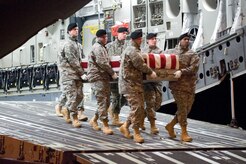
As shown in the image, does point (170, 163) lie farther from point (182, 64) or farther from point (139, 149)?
point (182, 64)

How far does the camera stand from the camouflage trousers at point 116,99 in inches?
385

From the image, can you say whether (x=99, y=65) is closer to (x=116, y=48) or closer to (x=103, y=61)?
(x=103, y=61)

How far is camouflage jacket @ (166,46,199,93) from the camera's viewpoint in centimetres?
819

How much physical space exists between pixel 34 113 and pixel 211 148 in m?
4.56

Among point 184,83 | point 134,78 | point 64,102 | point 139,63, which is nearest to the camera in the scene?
point 139,63

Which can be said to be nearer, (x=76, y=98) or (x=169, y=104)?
(x=76, y=98)

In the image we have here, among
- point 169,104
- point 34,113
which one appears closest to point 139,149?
point 34,113

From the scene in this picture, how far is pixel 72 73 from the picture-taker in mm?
→ 9219

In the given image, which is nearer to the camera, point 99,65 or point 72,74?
point 99,65

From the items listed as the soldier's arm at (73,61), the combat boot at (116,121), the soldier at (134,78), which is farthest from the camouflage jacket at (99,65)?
the combat boot at (116,121)

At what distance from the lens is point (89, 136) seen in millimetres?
8336

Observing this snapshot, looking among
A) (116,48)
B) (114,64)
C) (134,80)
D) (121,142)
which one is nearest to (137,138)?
(121,142)

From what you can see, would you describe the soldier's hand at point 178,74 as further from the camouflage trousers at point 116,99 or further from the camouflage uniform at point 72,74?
the camouflage trousers at point 116,99

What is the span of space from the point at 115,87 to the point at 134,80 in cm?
198
